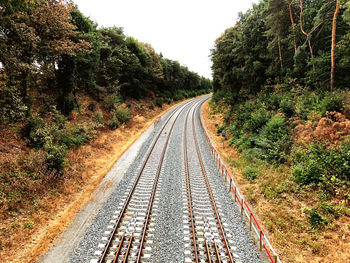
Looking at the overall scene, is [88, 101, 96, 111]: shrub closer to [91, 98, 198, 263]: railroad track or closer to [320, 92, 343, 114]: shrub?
[91, 98, 198, 263]: railroad track

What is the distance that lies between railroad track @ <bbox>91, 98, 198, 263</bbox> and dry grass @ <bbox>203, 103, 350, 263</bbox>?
5.49 meters

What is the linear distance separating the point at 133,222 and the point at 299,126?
40.5 feet

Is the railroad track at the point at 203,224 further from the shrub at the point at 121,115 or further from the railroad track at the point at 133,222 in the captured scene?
the shrub at the point at 121,115

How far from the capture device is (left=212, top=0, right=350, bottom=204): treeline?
10.0 metres

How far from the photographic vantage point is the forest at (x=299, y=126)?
815 cm

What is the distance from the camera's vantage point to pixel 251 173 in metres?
12.4

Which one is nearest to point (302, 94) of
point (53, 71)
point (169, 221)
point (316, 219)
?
point (316, 219)

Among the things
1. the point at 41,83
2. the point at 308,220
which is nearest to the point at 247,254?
the point at 308,220

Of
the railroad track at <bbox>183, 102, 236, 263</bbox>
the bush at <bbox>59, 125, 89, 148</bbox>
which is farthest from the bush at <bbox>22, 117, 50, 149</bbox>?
the railroad track at <bbox>183, 102, 236, 263</bbox>

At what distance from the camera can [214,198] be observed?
1027cm

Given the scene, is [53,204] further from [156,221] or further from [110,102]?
[110,102]

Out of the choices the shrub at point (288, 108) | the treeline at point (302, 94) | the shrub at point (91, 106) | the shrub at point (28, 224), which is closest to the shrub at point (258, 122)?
the treeline at point (302, 94)

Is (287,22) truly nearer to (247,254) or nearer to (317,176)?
(317,176)

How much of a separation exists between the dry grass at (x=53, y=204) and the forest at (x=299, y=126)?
32.1 ft
